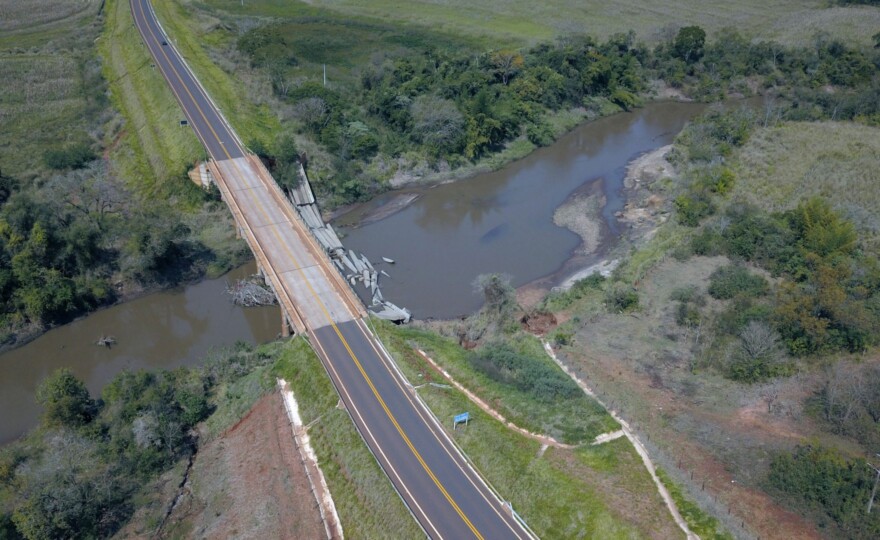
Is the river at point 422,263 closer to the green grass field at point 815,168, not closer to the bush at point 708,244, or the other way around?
the bush at point 708,244

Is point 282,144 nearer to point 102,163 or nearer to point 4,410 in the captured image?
point 102,163

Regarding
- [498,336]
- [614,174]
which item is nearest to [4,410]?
[498,336]

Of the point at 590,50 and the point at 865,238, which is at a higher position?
the point at 590,50

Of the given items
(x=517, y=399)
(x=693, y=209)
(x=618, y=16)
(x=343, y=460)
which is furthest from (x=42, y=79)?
(x=618, y=16)

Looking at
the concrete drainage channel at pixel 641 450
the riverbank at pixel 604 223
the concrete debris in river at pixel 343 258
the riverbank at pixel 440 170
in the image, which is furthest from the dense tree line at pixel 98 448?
the riverbank at pixel 604 223

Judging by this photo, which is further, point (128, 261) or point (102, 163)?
point (102, 163)

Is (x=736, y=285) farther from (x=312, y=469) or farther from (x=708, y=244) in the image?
(x=312, y=469)
